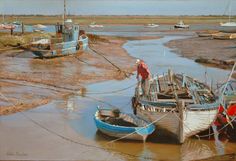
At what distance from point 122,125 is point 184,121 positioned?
2.54 meters

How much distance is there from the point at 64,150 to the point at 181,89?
5490 mm

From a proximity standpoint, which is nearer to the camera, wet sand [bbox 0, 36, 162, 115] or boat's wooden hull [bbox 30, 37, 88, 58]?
wet sand [bbox 0, 36, 162, 115]

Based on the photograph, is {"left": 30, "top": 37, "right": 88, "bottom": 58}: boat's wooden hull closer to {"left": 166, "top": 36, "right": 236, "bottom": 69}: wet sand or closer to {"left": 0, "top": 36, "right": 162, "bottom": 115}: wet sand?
{"left": 0, "top": 36, "right": 162, "bottom": 115}: wet sand

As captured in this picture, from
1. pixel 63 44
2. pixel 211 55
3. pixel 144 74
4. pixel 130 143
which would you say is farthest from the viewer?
pixel 211 55

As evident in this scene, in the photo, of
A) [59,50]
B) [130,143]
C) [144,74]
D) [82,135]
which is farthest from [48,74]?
[130,143]

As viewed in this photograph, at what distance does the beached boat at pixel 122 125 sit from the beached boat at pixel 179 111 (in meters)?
0.30

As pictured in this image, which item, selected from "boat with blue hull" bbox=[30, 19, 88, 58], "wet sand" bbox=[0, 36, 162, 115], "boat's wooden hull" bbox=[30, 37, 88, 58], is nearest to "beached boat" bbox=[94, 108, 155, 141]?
"wet sand" bbox=[0, 36, 162, 115]

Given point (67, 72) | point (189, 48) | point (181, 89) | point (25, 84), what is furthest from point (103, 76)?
point (189, 48)

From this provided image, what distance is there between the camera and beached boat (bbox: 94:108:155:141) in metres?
14.1

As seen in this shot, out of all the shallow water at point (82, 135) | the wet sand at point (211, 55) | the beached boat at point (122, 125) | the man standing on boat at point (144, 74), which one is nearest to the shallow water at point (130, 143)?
the shallow water at point (82, 135)

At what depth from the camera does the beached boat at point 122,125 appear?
46.2 ft

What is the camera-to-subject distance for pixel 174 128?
14.0 m

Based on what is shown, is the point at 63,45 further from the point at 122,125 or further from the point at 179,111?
the point at 179,111

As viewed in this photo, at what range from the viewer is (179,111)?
1360 cm
